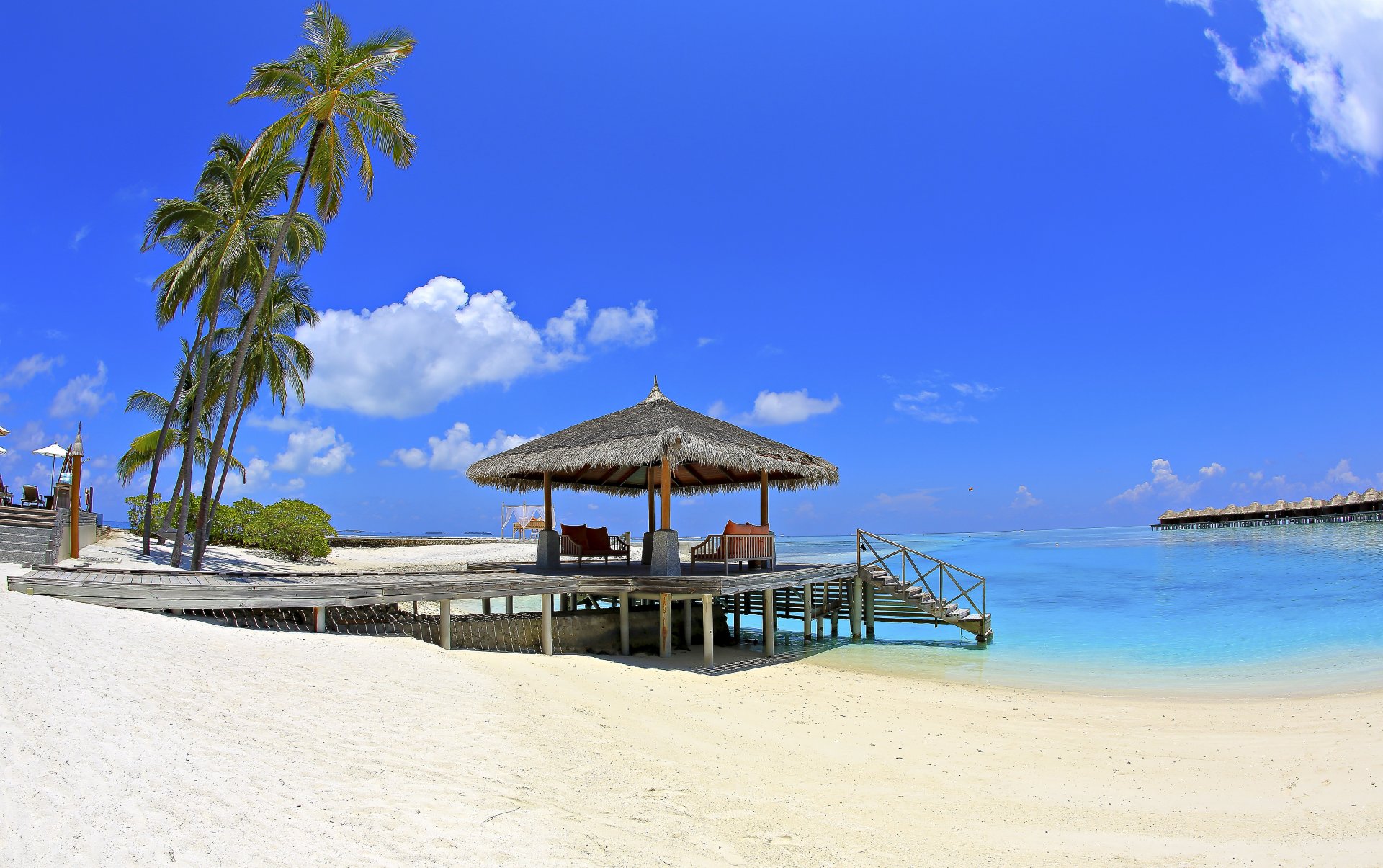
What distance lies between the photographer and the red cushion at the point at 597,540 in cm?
1512

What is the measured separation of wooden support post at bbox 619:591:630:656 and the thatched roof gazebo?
0.69 metres

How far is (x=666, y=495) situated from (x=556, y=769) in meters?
6.84

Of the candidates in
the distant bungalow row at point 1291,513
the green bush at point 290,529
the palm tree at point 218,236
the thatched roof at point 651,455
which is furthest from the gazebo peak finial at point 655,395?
the distant bungalow row at point 1291,513

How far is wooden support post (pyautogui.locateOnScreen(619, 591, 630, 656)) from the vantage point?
40.0ft

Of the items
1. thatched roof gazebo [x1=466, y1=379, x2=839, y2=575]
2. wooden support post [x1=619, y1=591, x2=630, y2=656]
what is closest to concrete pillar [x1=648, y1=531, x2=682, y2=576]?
thatched roof gazebo [x1=466, y1=379, x2=839, y2=575]

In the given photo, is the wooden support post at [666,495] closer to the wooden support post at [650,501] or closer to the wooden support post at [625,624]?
the wooden support post at [625,624]

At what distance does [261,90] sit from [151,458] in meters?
14.0

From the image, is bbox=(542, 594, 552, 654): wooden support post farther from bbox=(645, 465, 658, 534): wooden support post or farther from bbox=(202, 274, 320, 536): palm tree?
bbox=(202, 274, 320, 536): palm tree

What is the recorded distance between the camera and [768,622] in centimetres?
1295

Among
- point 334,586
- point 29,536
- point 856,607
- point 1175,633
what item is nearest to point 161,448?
point 29,536

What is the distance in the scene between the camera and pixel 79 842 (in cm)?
318

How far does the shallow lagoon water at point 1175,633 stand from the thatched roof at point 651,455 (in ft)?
11.6

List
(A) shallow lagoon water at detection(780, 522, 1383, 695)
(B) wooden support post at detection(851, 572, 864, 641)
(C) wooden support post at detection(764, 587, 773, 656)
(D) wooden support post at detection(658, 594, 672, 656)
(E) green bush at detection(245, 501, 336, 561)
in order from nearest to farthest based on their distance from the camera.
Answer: (D) wooden support post at detection(658, 594, 672, 656) → (A) shallow lagoon water at detection(780, 522, 1383, 695) → (C) wooden support post at detection(764, 587, 773, 656) → (B) wooden support post at detection(851, 572, 864, 641) → (E) green bush at detection(245, 501, 336, 561)

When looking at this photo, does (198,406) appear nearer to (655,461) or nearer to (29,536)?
(29,536)
